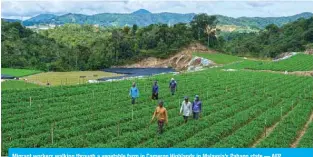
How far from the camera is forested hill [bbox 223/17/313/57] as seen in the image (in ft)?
419

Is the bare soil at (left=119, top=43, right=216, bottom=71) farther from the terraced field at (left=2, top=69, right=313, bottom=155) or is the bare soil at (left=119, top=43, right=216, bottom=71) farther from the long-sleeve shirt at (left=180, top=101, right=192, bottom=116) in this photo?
the long-sleeve shirt at (left=180, top=101, right=192, bottom=116)

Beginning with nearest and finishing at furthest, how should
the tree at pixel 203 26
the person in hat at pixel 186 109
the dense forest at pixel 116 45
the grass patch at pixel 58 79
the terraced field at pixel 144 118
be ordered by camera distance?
the terraced field at pixel 144 118
the person in hat at pixel 186 109
the grass patch at pixel 58 79
the dense forest at pixel 116 45
the tree at pixel 203 26

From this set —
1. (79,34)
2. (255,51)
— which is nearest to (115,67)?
(79,34)

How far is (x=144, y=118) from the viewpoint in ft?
84.8

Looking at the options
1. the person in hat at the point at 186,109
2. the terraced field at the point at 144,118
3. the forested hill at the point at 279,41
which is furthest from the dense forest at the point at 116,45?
the person in hat at the point at 186,109

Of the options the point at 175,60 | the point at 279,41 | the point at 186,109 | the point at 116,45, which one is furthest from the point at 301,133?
the point at 279,41

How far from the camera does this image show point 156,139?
20797 millimetres

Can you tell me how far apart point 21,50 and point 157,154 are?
97010 millimetres

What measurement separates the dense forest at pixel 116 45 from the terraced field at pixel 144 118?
67326 mm

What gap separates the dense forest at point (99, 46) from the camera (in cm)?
10350

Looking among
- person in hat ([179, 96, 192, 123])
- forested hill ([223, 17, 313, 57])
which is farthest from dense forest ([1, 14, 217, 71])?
person in hat ([179, 96, 192, 123])

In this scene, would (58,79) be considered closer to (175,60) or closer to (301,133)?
(175,60)

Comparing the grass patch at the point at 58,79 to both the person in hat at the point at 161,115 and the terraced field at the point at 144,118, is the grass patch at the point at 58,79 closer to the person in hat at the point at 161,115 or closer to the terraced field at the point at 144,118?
the terraced field at the point at 144,118

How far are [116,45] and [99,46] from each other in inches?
197
